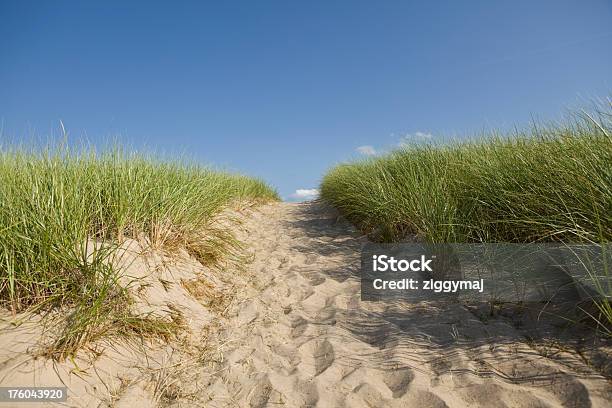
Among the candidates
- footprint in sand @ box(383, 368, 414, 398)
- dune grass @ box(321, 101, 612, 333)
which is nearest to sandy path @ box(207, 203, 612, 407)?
footprint in sand @ box(383, 368, 414, 398)

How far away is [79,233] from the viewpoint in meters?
1.93

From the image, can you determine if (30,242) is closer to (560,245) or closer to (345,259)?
(345,259)

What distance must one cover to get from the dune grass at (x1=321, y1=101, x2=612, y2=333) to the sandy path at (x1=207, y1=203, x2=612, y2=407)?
42cm

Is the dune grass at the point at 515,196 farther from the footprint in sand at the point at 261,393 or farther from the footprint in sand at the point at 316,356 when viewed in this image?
the footprint in sand at the point at 261,393

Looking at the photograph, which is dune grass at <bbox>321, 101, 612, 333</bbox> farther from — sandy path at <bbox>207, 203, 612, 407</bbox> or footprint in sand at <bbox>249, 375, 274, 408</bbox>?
footprint in sand at <bbox>249, 375, 274, 408</bbox>

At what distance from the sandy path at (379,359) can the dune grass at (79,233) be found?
0.58 m

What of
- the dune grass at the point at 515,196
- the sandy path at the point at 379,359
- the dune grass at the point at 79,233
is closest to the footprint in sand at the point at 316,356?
the sandy path at the point at 379,359

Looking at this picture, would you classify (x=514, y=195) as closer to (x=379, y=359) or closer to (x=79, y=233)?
(x=379, y=359)

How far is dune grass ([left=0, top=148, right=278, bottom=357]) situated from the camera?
174 cm

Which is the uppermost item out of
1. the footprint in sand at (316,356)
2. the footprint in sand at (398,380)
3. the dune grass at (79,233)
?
the dune grass at (79,233)

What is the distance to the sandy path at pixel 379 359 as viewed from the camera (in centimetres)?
145

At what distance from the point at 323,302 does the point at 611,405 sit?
163cm

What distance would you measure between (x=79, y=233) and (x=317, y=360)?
1462 millimetres

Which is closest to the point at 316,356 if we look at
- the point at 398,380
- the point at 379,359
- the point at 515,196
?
the point at 379,359
